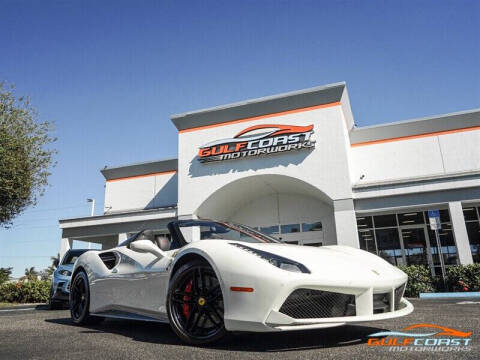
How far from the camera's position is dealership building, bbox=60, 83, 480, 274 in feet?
46.5

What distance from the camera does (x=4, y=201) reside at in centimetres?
1380

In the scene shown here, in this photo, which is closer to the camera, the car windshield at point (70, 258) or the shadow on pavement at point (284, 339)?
the shadow on pavement at point (284, 339)

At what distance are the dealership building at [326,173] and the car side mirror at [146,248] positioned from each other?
11312 mm

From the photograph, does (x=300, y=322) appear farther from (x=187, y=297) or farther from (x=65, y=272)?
(x=65, y=272)

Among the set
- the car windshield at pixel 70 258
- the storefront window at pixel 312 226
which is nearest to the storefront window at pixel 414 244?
the storefront window at pixel 312 226

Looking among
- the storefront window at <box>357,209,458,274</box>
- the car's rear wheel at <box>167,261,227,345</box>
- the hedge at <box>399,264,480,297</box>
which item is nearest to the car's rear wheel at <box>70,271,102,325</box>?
the car's rear wheel at <box>167,261,227,345</box>

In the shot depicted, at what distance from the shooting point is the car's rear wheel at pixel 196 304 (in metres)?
2.84

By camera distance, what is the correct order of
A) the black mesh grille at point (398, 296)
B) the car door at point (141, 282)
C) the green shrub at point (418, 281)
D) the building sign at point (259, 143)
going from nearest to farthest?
the black mesh grille at point (398, 296), the car door at point (141, 282), the green shrub at point (418, 281), the building sign at point (259, 143)

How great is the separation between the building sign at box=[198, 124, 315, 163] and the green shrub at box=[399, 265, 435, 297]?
19.6 ft

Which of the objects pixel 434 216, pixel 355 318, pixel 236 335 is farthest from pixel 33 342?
pixel 434 216

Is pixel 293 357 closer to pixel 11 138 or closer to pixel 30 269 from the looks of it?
pixel 11 138

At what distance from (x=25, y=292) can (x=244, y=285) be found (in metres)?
15.0

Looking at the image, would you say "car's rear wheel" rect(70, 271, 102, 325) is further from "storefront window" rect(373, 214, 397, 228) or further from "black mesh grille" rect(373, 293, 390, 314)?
"storefront window" rect(373, 214, 397, 228)

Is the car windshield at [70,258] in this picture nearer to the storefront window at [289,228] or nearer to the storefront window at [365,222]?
the storefront window at [289,228]
